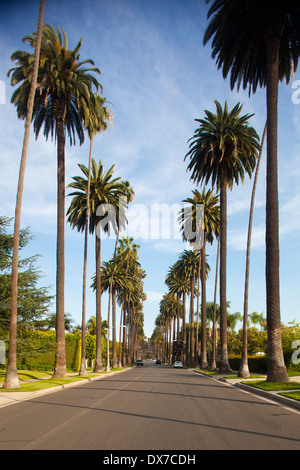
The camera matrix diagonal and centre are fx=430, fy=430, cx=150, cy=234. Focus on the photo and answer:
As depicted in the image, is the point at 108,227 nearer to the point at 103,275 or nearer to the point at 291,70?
the point at 103,275

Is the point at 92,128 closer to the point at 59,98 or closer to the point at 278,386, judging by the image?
the point at 59,98

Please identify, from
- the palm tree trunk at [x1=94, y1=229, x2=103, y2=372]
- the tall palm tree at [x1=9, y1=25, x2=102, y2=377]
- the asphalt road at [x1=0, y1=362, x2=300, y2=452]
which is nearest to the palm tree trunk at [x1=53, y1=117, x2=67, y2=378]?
the tall palm tree at [x1=9, y1=25, x2=102, y2=377]

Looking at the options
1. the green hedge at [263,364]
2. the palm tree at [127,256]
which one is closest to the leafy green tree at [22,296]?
the green hedge at [263,364]

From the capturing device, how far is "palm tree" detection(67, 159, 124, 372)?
138 feet

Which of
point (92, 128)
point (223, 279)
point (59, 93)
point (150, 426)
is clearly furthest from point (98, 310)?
point (150, 426)

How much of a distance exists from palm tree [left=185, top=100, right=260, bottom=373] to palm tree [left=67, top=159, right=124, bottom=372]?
856 cm

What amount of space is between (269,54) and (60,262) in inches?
689

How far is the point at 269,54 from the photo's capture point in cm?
2256

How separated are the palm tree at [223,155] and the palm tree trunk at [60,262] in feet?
43.3

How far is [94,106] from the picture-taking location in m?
29.3

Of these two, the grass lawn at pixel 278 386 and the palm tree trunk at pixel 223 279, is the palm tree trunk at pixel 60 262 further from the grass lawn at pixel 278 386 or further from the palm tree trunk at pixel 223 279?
the palm tree trunk at pixel 223 279

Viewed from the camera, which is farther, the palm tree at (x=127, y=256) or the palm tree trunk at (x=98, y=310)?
the palm tree at (x=127, y=256)

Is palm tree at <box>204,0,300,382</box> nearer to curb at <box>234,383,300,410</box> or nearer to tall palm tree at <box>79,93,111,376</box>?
curb at <box>234,383,300,410</box>

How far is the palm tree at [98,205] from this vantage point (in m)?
42.1
